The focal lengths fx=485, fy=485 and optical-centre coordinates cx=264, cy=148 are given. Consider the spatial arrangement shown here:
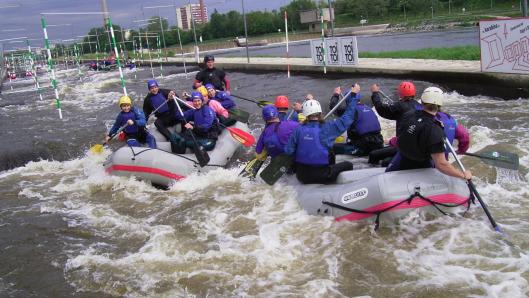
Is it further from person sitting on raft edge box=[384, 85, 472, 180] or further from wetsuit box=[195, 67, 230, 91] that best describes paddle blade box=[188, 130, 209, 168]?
person sitting on raft edge box=[384, 85, 472, 180]

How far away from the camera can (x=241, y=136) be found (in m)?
9.47

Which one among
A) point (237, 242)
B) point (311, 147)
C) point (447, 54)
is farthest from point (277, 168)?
point (447, 54)

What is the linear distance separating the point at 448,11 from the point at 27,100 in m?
70.4

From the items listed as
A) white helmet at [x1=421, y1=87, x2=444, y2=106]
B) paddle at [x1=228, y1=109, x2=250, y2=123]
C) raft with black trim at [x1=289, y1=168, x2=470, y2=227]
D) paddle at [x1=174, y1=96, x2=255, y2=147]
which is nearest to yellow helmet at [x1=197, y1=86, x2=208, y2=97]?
paddle at [x1=174, y1=96, x2=255, y2=147]

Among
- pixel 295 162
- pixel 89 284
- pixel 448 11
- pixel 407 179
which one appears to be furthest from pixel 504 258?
pixel 448 11

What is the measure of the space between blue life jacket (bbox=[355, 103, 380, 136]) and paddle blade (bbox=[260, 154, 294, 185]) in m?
1.30

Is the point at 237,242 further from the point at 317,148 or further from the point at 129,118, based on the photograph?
the point at 129,118

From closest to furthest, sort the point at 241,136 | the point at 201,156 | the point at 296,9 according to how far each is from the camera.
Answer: the point at 201,156 < the point at 241,136 < the point at 296,9

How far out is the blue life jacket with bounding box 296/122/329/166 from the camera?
19.5ft

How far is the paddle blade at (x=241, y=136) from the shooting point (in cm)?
937

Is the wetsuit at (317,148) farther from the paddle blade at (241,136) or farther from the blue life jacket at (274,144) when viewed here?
the paddle blade at (241,136)

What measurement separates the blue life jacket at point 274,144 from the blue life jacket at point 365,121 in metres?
1.17

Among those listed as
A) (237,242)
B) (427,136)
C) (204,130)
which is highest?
(427,136)

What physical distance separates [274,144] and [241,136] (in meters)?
2.71
